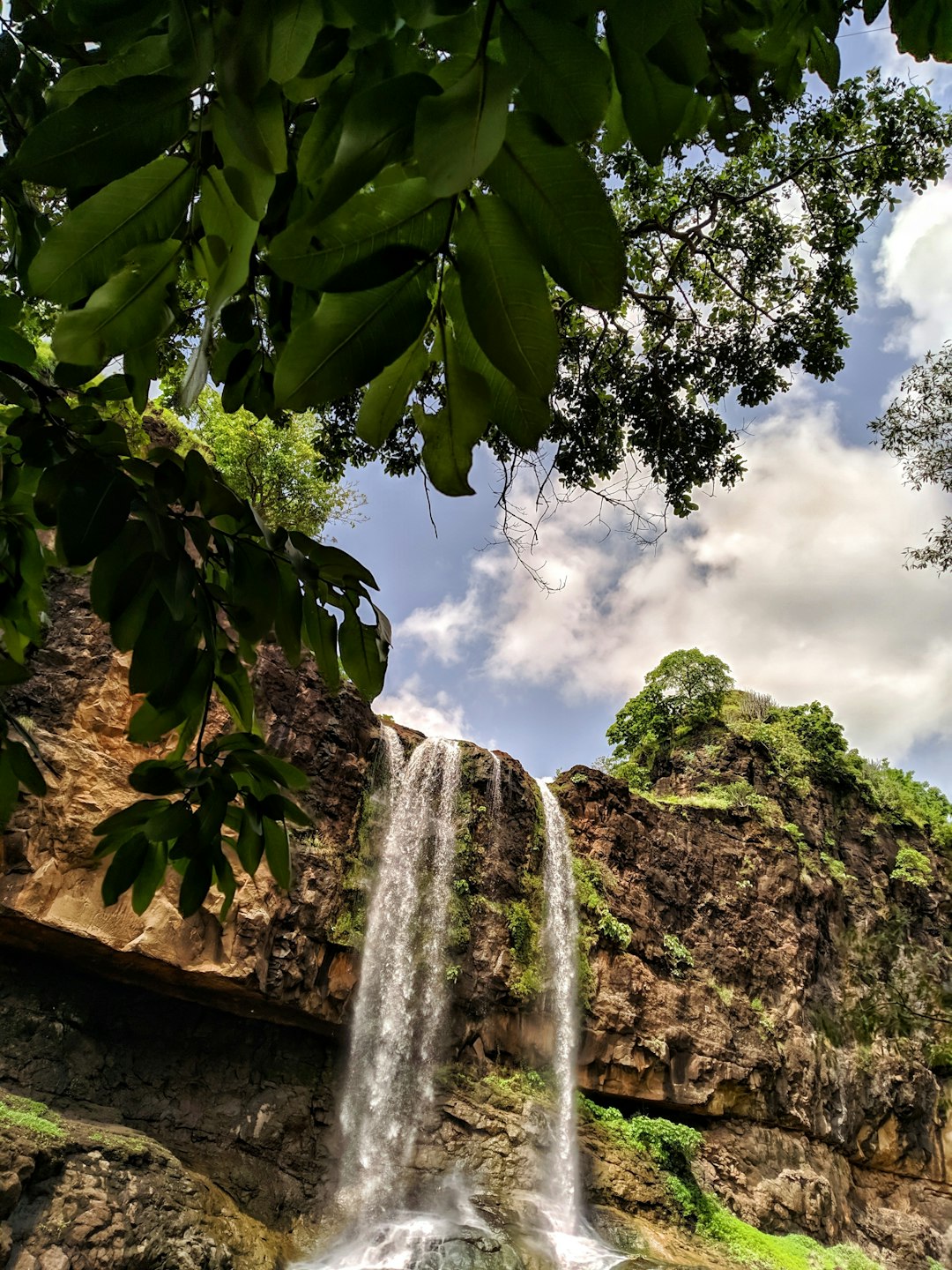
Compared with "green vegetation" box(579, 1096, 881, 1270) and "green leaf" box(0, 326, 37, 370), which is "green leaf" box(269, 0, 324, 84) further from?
"green vegetation" box(579, 1096, 881, 1270)

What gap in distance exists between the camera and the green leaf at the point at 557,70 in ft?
1.61

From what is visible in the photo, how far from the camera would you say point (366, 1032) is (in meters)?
10.7

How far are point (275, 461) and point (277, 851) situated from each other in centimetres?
1492

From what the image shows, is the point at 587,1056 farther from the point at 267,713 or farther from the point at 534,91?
the point at 534,91

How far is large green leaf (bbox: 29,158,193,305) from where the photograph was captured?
638 mm

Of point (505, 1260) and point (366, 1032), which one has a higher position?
point (366, 1032)

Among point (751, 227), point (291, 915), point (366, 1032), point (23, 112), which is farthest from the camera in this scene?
point (366, 1032)

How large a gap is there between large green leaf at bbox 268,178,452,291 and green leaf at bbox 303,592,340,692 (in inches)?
21.3

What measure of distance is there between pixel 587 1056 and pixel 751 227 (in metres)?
11.6

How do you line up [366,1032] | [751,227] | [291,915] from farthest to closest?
[366,1032] < [291,915] < [751,227]

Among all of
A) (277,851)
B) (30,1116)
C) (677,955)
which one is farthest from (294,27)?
(677,955)

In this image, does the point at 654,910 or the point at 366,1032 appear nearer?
the point at 366,1032

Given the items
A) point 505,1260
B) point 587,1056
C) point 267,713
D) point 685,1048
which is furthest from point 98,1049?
point 685,1048

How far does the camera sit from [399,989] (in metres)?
11.1
